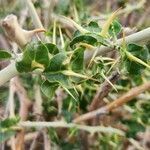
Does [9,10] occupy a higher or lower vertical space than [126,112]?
higher

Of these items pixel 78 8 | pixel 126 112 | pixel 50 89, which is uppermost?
pixel 78 8

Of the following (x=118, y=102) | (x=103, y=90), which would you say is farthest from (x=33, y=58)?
(x=118, y=102)

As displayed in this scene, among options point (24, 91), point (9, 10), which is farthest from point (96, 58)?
point (9, 10)

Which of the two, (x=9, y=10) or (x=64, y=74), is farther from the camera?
(x=9, y=10)

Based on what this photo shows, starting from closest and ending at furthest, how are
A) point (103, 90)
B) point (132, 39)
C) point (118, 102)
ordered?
point (132, 39) < point (103, 90) < point (118, 102)

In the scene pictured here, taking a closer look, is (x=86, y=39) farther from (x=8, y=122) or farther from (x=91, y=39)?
(x=8, y=122)

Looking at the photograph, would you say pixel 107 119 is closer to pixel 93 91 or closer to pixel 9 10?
pixel 93 91

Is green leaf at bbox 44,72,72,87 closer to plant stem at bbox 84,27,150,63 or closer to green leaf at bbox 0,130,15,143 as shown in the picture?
plant stem at bbox 84,27,150,63
